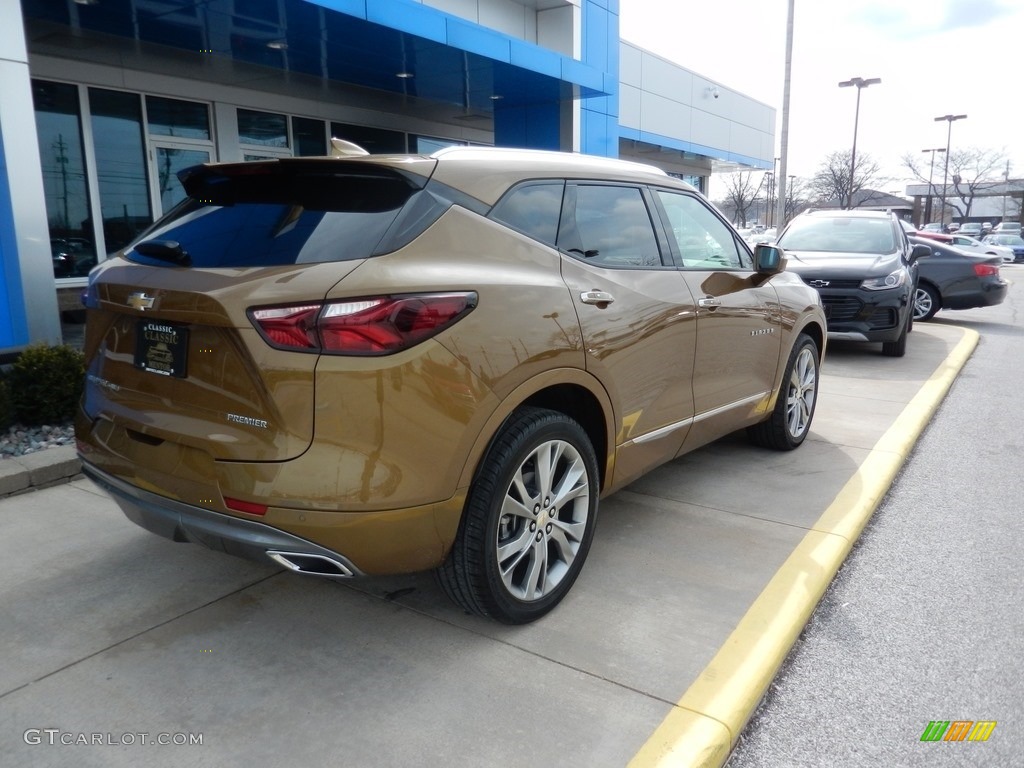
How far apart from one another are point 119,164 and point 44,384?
22.3 feet

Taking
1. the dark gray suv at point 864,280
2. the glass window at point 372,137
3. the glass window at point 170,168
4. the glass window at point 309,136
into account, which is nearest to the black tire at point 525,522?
the dark gray suv at point 864,280

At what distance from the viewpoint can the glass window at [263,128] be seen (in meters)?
12.5

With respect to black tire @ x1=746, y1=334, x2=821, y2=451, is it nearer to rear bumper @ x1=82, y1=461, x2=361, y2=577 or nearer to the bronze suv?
the bronze suv

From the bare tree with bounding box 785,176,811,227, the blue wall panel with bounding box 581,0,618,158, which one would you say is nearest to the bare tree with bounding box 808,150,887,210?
the bare tree with bounding box 785,176,811,227

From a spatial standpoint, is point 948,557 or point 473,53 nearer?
point 948,557

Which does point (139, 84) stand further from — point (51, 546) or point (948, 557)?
point (948, 557)

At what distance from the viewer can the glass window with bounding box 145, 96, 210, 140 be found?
11234 mm

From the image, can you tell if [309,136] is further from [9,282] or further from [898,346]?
[898,346]

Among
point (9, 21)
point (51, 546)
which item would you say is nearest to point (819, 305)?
point (51, 546)

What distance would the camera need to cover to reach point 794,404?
5.43 meters

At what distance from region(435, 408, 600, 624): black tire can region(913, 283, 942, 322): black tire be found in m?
11.7

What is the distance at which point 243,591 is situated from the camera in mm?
3428

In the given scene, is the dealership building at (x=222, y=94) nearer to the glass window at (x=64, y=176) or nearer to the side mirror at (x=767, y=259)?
the glass window at (x=64, y=176)

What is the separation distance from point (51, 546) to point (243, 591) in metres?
1.19
